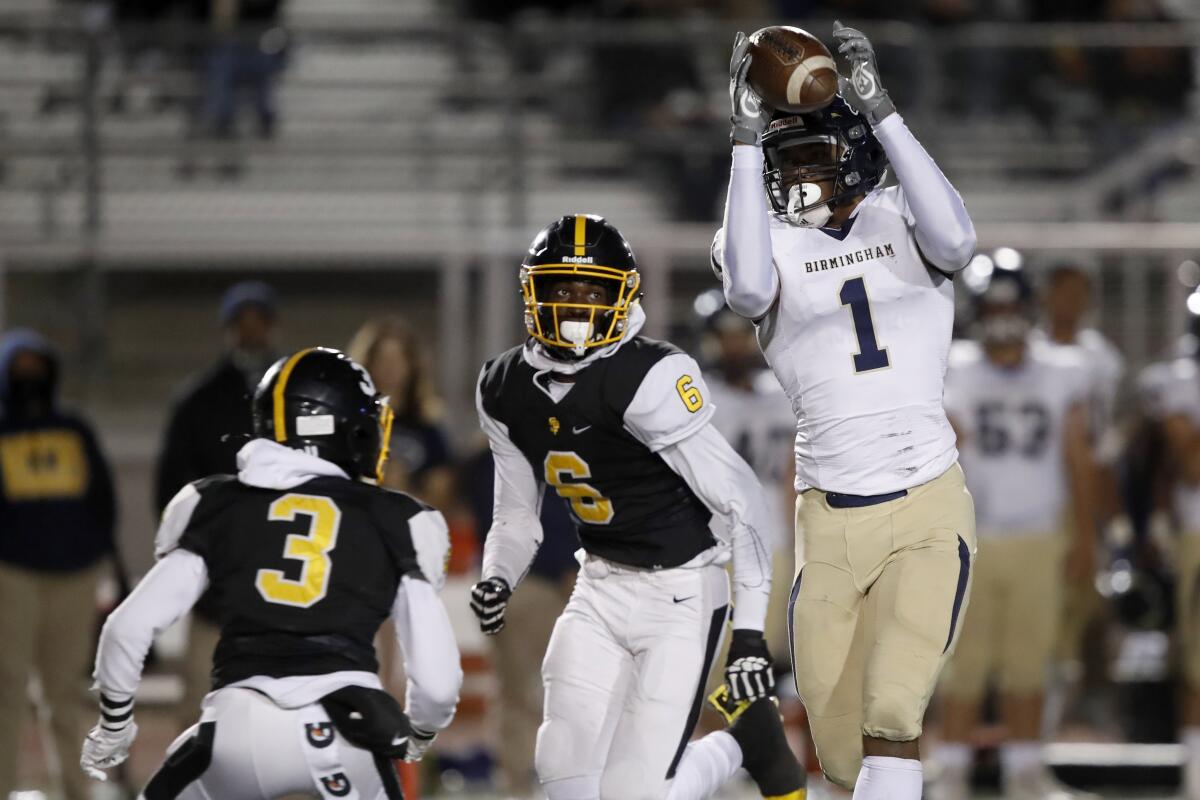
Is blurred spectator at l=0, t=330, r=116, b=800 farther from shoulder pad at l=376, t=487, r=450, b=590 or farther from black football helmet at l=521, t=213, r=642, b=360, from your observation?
shoulder pad at l=376, t=487, r=450, b=590

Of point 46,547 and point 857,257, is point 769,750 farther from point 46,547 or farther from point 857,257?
point 46,547

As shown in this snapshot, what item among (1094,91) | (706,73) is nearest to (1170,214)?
(1094,91)

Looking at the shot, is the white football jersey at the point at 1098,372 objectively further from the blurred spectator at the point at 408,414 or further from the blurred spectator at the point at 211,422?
the blurred spectator at the point at 211,422

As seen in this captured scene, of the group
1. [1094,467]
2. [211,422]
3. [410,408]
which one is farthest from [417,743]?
[1094,467]

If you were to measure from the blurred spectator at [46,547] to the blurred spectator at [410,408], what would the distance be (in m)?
1.12

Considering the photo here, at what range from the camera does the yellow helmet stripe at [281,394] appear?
4402 mm

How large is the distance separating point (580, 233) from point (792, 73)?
759mm

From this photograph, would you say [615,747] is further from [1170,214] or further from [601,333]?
[1170,214]

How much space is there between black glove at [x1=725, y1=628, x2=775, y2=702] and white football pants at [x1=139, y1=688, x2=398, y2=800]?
95cm

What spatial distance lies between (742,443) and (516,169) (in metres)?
2.63

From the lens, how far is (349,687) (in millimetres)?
4184

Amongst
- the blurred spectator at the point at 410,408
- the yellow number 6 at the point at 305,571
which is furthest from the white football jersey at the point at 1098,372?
the yellow number 6 at the point at 305,571

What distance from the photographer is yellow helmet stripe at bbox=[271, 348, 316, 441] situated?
4.40 meters

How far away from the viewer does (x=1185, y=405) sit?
24.1 feet
